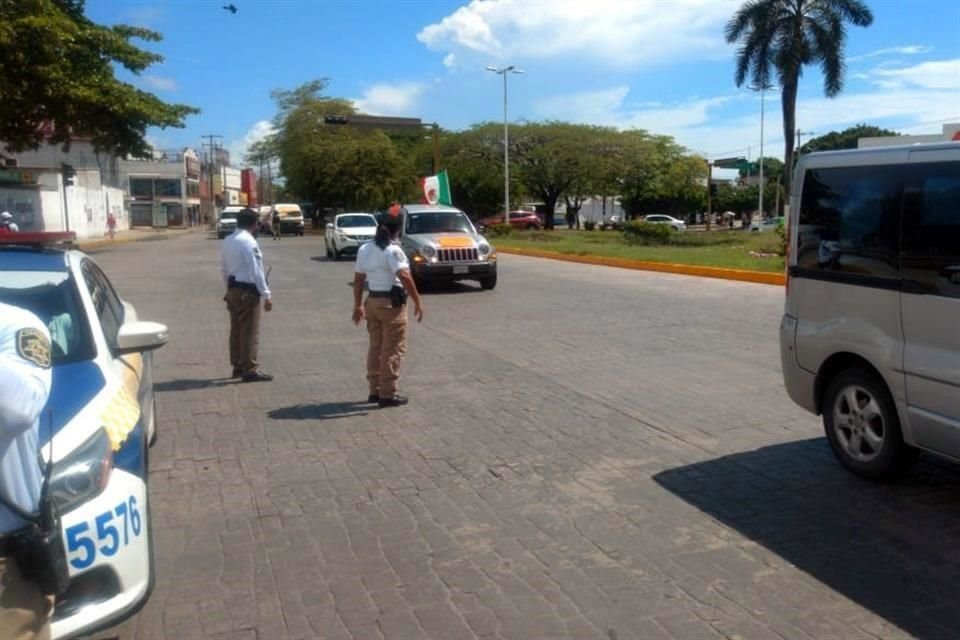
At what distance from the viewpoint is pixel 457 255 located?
17.8 m

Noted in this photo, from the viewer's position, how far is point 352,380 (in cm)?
913

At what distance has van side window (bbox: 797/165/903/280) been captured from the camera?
203 inches

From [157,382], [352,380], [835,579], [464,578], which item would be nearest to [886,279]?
[835,579]

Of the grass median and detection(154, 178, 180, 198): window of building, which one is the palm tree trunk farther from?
detection(154, 178, 180, 198): window of building

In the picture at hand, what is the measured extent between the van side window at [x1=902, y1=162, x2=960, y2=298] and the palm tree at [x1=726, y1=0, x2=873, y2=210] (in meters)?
33.3

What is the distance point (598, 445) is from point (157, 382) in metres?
4.93

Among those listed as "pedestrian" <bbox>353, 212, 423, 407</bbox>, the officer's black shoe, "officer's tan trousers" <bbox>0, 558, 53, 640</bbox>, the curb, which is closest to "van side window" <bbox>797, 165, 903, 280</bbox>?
"pedestrian" <bbox>353, 212, 423, 407</bbox>

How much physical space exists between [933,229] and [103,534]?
424 centimetres

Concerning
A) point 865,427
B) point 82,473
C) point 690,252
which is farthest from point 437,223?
point 82,473

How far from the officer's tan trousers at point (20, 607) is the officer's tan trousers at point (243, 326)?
6.08 m

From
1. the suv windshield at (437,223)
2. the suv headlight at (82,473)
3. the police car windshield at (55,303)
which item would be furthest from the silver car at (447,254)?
the suv headlight at (82,473)

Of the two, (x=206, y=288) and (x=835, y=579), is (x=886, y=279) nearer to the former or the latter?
(x=835, y=579)

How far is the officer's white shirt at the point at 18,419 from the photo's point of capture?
2.82 m

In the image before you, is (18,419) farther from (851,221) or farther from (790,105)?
(790,105)
